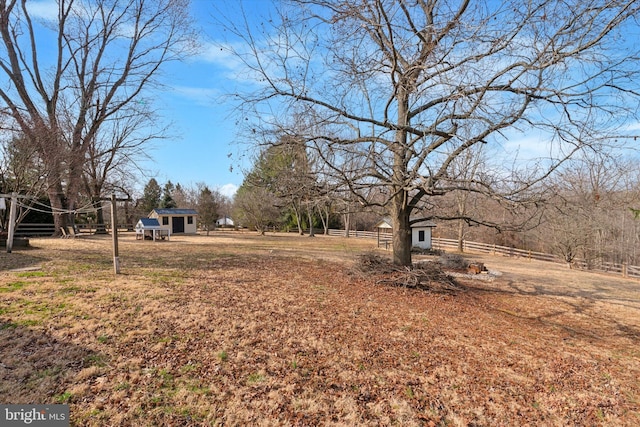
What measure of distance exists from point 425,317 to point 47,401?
5.64 metres

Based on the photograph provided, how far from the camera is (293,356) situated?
411 cm

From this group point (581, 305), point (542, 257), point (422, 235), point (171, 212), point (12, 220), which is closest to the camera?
point (581, 305)

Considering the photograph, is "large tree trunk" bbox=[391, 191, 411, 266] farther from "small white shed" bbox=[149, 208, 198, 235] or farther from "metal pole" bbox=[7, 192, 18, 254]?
"small white shed" bbox=[149, 208, 198, 235]

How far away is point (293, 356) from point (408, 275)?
15.4ft

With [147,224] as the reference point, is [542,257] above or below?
below

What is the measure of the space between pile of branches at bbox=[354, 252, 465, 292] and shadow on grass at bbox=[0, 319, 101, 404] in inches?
251

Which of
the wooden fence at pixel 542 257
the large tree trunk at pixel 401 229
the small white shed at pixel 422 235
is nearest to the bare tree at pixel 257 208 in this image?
the small white shed at pixel 422 235

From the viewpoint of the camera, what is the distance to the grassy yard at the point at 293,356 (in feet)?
10.2

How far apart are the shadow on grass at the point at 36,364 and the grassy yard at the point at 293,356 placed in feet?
0.05

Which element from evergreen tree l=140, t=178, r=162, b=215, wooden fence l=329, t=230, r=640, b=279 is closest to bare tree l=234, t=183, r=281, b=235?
evergreen tree l=140, t=178, r=162, b=215

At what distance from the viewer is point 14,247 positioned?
1133cm

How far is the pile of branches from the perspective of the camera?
800 cm

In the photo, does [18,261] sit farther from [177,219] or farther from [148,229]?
[177,219]

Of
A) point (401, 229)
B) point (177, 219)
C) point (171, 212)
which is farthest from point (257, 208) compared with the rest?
point (401, 229)
